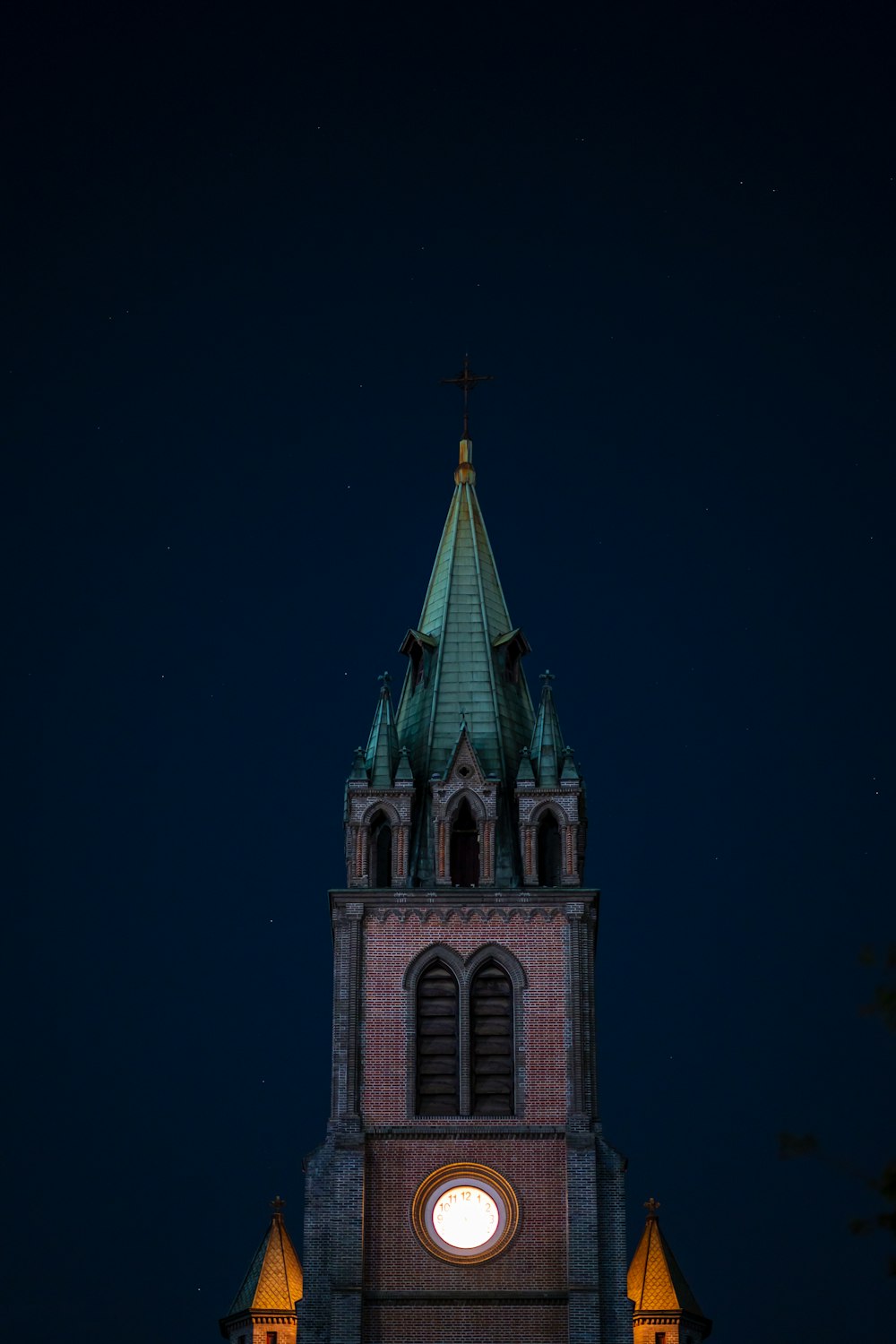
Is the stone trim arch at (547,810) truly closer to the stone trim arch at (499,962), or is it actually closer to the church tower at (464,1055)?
the church tower at (464,1055)

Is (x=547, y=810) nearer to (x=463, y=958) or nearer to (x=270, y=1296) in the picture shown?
(x=463, y=958)

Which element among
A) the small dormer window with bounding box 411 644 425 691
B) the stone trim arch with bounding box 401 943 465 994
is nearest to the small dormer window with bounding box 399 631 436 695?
the small dormer window with bounding box 411 644 425 691

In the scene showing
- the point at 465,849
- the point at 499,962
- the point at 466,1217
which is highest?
the point at 465,849

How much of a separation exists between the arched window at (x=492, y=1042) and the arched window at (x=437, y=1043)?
0.45 meters

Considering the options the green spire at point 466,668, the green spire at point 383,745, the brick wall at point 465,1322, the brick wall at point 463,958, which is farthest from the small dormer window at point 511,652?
the brick wall at point 465,1322

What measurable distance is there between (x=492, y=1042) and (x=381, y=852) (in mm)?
6137

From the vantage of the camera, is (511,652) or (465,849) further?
(511,652)

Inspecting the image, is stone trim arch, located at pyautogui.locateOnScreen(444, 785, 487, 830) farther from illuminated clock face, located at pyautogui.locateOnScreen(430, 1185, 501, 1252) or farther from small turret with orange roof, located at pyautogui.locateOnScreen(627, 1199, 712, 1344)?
small turret with orange roof, located at pyautogui.locateOnScreen(627, 1199, 712, 1344)

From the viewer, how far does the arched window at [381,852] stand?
174ft

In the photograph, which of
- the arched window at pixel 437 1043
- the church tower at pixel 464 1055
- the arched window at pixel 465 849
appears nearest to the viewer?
the church tower at pixel 464 1055

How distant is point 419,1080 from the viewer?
164ft

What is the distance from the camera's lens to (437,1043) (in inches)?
1984

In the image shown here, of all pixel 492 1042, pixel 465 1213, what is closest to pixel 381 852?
pixel 492 1042

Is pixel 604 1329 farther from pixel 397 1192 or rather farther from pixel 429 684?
pixel 429 684
